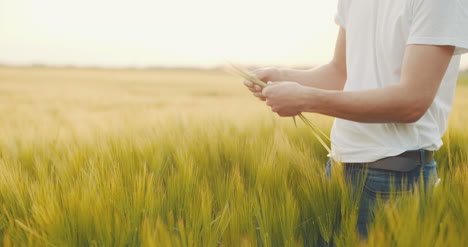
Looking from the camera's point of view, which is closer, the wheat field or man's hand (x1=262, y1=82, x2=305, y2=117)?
the wheat field

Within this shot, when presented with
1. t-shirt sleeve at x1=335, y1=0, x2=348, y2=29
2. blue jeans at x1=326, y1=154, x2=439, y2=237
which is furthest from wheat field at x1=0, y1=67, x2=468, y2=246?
t-shirt sleeve at x1=335, y1=0, x2=348, y2=29

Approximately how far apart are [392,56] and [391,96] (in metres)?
0.15

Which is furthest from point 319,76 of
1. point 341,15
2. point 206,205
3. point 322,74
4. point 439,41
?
point 206,205

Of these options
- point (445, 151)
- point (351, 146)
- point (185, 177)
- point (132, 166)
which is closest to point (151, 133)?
point (132, 166)

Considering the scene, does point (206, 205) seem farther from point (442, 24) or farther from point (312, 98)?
point (442, 24)

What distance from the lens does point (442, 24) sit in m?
0.87

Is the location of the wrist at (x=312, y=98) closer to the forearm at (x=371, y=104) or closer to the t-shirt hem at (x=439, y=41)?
the forearm at (x=371, y=104)

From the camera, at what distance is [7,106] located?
3.80 metres

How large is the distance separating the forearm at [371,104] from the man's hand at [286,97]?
16mm

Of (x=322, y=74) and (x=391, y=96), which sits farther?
(x=322, y=74)

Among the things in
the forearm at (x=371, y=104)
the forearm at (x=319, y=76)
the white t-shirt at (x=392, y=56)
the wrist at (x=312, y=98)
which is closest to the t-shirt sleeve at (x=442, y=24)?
the white t-shirt at (x=392, y=56)

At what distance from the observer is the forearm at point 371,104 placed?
0.92 metres

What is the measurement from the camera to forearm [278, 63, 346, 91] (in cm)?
132

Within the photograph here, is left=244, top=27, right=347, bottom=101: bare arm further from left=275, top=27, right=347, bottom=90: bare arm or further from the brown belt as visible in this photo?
the brown belt
